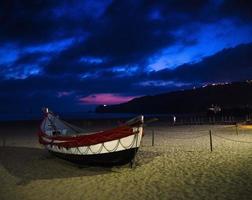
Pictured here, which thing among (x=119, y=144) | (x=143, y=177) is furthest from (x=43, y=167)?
(x=143, y=177)

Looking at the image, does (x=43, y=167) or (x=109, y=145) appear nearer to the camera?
(x=109, y=145)

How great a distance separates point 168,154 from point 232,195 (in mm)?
6072

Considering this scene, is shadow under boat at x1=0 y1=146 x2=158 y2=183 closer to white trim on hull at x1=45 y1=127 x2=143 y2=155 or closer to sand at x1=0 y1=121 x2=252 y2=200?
sand at x1=0 y1=121 x2=252 y2=200

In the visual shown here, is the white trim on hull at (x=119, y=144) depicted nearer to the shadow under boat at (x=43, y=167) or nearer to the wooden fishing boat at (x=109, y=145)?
the wooden fishing boat at (x=109, y=145)

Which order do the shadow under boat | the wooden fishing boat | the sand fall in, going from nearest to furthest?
the sand → the wooden fishing boat → the shadow under boat

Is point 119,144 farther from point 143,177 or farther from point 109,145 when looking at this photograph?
point 143,177

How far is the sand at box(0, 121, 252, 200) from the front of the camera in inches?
312

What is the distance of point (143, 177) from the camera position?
9570 millimetres

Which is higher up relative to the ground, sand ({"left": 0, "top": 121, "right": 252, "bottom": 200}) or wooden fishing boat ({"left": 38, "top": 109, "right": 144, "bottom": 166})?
wooden fishing boat ({"left": 38, "top": 109, "right": 144, "bottom": 166})

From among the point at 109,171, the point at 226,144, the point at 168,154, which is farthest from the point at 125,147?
the point at 226,144

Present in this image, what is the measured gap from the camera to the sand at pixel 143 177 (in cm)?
791

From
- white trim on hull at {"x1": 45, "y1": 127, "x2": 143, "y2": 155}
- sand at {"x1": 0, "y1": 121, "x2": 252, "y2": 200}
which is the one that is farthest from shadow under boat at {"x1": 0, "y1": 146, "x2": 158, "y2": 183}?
white trim on hull at {"x1": 45, "y1": 127, "x2": 143, "y2": 155}

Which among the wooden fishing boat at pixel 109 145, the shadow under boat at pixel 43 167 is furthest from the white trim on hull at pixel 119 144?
the shadow under boat at pixel 43 167

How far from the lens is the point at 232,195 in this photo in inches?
292
